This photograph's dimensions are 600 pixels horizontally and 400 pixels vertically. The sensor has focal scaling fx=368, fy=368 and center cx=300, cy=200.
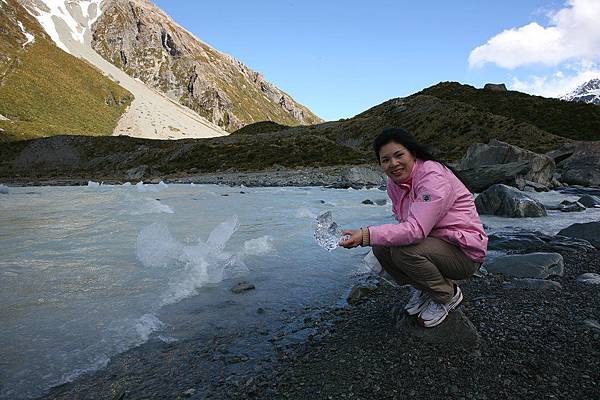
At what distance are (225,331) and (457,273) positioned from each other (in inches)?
92.5

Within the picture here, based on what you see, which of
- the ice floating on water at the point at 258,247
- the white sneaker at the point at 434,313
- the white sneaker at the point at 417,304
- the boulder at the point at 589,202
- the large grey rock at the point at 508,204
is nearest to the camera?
the white sneaker at the point at 434,313

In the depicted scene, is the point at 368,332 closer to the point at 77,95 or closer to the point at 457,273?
the point at 457,273

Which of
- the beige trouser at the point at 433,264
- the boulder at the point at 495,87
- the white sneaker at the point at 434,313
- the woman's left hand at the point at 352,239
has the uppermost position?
the boulder at the point at 495,87

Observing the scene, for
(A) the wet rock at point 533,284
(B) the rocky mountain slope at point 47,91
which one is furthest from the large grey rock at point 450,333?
(B) the rocky mountain slope at point 47,91

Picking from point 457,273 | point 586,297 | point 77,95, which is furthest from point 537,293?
point 77,95

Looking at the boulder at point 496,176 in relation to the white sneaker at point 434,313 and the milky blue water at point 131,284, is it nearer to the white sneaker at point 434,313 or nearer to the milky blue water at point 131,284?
the milky blue water at point 131,284

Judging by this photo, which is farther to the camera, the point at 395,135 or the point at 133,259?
the point at 133,259

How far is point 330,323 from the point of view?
393 cm

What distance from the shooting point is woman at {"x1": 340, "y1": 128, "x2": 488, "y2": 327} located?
120 inches

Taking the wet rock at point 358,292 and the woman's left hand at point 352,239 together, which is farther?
the wet rock at point 358,292

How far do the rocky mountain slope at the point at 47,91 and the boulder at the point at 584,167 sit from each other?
4003 inches

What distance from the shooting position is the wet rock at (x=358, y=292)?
4.61m

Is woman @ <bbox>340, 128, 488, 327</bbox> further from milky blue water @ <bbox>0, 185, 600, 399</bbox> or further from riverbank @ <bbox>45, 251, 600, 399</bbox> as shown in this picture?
milky blue water @ <bbox>0, 185, 600, 399</bbox>

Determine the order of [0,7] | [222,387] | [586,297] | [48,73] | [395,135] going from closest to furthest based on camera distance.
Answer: [222,387] → [395,135] → [586,297] → [48,73] → [0,7]
